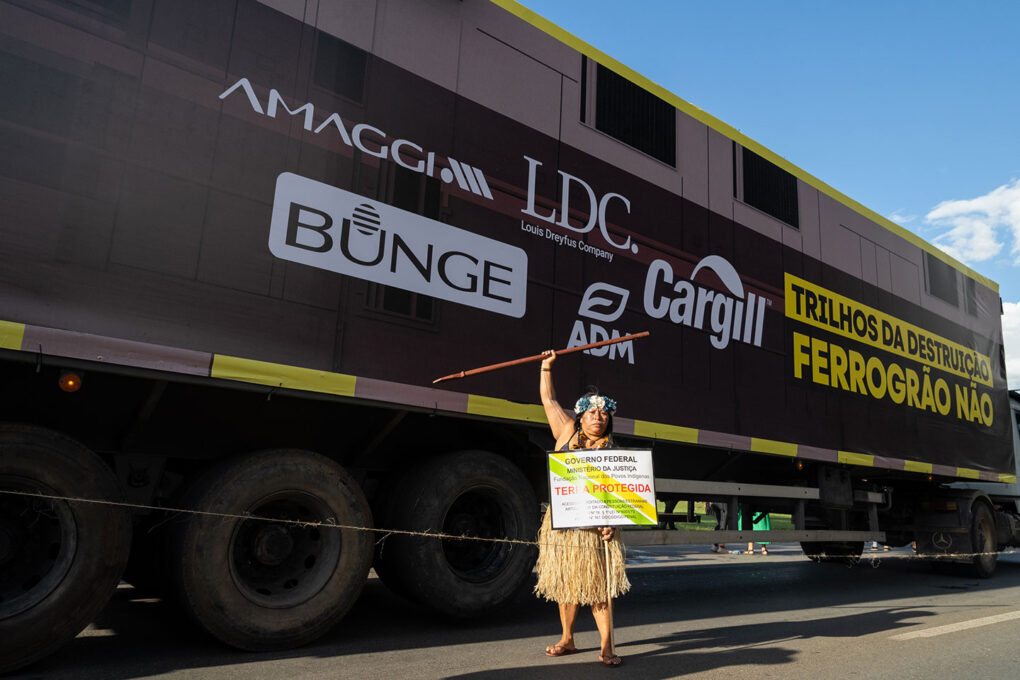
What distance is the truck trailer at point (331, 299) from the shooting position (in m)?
3.49

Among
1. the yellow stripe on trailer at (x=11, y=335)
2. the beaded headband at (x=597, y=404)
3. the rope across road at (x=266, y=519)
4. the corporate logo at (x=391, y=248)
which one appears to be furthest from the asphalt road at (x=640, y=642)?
the corporate logo at (x=391, y=248)

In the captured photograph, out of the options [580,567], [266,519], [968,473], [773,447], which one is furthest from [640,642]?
[968,473]

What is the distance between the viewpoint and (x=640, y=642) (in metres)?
4.77

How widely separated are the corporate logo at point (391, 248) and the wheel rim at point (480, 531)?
1388 millimetres

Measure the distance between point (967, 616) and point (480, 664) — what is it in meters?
4.87

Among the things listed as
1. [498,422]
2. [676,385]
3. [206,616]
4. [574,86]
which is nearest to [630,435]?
[676,385]

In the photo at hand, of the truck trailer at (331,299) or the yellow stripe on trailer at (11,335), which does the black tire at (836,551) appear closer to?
the truck trailer at (331,299)

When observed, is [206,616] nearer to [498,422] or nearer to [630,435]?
[498,422]

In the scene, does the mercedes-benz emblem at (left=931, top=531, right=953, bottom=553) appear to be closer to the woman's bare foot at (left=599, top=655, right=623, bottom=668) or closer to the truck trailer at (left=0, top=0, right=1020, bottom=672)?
the truck trailer at (left=0, top=0, right=1020, bottom=672)

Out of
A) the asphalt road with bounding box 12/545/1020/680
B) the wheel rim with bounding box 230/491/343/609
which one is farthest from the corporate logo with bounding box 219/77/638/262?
the asphalt road with bounding box 12/545/1020/680

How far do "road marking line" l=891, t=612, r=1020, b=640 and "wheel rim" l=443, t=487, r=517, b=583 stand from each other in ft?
9.62

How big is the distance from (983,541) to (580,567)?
8733mm

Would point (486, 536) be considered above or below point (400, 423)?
below

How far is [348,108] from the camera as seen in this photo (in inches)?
179
